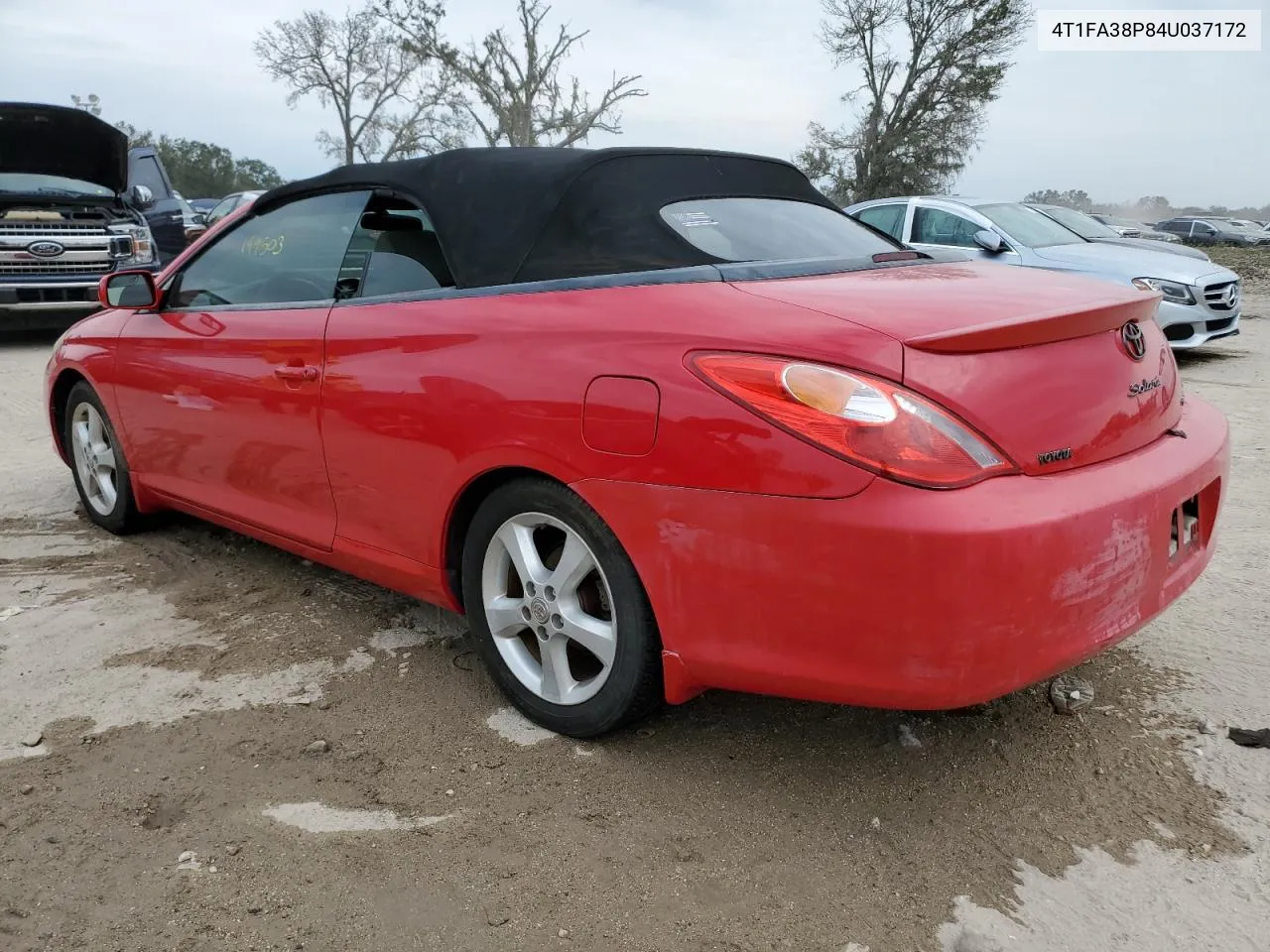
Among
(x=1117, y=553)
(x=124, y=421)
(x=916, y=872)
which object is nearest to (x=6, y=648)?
(x=124, y=421)

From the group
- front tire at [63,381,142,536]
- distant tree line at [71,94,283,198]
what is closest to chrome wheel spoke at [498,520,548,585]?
front tire at [63,381,142,536]

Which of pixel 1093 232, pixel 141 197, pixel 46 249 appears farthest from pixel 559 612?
pixel 141 197

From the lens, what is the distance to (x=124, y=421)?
4.07 metres

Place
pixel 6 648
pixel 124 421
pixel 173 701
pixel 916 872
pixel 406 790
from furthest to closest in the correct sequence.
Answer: pixel 124 421
pixel 6 648
pixel 173 701
pixel 406 790
pixel 916 872

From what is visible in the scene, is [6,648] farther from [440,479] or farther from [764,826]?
[764,826]

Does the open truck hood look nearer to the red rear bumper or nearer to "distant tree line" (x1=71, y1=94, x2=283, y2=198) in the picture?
the red rear bumper

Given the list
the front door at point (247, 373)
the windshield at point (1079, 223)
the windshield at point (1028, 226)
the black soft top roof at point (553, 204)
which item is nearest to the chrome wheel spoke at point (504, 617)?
the front door at point (247, 373)

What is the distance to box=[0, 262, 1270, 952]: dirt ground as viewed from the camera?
Result: 1.97m

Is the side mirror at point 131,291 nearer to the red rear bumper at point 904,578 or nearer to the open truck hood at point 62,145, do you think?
the red rear bumper at point 904,578

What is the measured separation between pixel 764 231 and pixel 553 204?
2.01ft

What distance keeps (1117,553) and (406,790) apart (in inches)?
65.2

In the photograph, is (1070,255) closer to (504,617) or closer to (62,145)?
(504,617)

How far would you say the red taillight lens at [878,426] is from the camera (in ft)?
6.36

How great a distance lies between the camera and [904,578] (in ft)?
6.28
